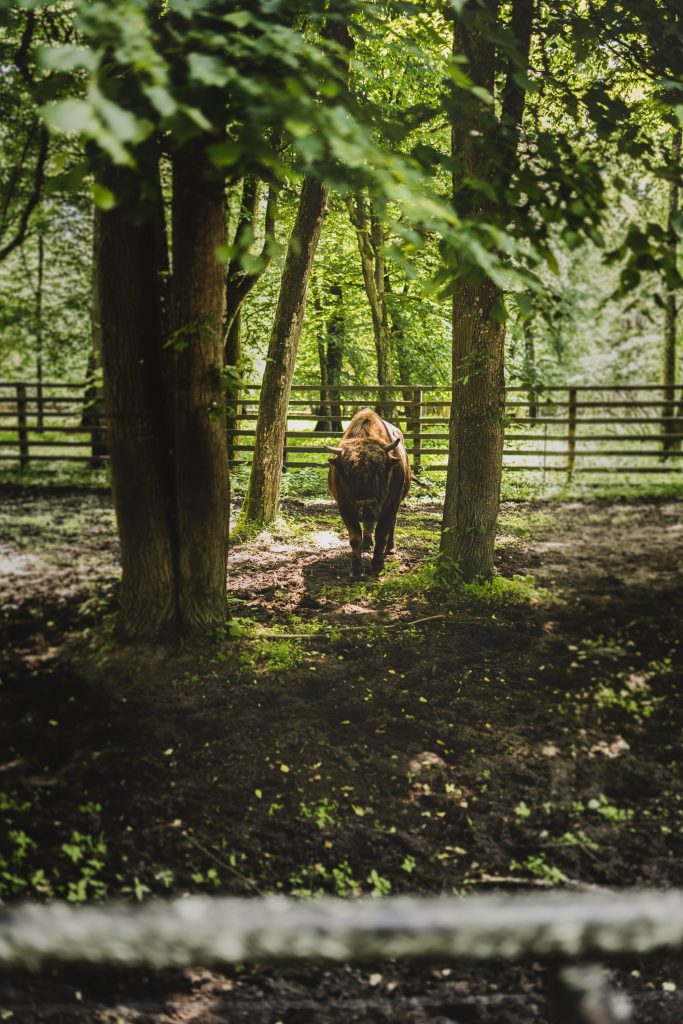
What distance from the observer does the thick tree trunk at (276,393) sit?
7000 mm

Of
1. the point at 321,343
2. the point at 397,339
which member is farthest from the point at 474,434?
the point at 321,343

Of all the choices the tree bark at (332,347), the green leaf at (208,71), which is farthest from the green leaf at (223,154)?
the tree bark at (332,347)

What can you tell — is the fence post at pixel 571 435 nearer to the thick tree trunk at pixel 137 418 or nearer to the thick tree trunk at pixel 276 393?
the thick tree trunk at pixel 276 393

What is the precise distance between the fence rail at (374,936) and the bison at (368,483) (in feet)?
17.3

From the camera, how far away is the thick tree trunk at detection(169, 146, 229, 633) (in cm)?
401

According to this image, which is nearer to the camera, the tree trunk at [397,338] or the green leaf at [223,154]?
the green leaf at [223,154]

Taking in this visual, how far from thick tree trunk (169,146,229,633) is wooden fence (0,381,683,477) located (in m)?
3.66

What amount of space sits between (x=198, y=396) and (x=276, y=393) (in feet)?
9.97

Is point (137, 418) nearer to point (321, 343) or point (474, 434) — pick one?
point (474, 434)

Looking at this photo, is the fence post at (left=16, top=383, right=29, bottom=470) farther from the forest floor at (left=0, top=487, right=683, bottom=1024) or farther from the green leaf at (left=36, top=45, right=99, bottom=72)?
the green leaf at (left=36, top=45, right=99, bottom=72)

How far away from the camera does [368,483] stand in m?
5.90

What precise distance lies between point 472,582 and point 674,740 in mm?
1986

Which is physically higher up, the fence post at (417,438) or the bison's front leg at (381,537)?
the fence post at (417,438)

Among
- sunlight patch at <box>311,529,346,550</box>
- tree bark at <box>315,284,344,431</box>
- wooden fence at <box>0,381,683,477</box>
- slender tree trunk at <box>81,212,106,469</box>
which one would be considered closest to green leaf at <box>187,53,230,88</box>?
sunlight patch at <box>311,529,346,550</box>
